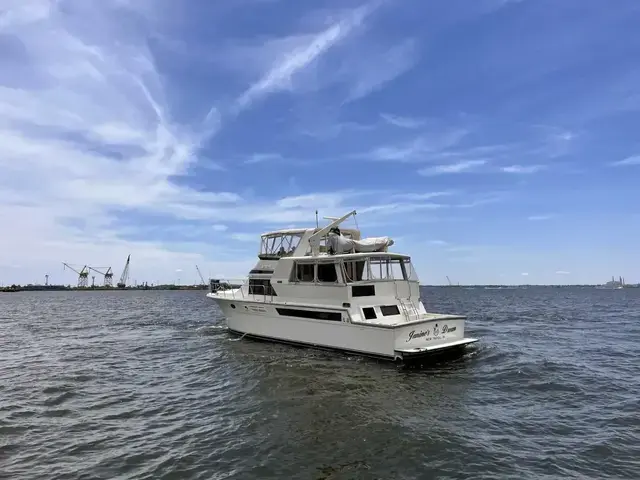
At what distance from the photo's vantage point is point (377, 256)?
20266mm

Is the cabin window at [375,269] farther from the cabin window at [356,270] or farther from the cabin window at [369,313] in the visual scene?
the cabin window at [369,313]

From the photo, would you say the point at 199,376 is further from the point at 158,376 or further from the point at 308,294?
the point at 308,294

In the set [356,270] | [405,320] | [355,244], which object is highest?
[355,244]

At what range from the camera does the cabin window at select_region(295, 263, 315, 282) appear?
2166 centimetres

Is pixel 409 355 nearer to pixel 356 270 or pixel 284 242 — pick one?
pixel 356 270

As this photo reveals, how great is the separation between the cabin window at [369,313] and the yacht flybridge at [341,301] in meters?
0.04

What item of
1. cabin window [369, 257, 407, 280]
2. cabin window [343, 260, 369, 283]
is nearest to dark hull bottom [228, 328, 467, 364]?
cabin window [343, 260, 369, 283]

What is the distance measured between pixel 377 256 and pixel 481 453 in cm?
1171

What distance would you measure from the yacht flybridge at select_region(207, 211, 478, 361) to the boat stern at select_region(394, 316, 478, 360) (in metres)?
0.04

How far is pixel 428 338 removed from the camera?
1803 cm

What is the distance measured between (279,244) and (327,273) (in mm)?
4954

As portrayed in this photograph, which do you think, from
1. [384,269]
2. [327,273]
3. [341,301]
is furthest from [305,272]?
[384,269]

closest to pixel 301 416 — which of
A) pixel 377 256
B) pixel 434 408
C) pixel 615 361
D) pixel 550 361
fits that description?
pixel 434 408

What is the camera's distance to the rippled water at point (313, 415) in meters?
8.62
